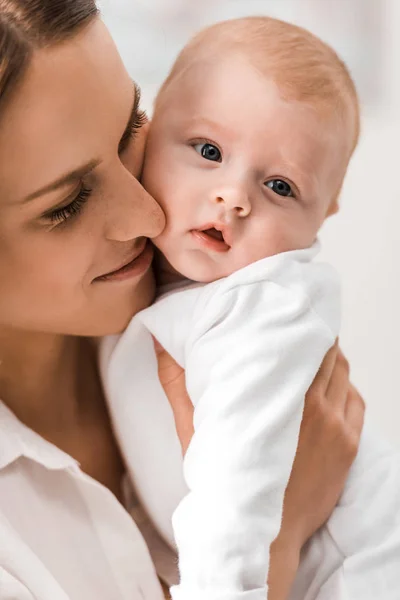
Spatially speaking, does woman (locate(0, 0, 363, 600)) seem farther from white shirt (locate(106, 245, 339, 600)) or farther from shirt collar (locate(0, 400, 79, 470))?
white shirt (locate(106, 245, 339, 600))

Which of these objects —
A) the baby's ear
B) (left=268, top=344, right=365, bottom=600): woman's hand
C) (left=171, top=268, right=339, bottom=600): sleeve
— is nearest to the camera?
(left=171, top=268, right=339, bottom=600): sleeve

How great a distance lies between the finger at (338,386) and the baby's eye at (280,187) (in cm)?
32

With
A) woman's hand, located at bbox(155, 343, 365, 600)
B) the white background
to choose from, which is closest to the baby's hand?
woman's hand, located at bbox(155, 343, 365, 600)

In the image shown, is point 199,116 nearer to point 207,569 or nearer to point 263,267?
point 263,267

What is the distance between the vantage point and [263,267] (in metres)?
1.15

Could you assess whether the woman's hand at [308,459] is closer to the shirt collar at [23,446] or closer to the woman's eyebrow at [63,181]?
the shirt collar at [23,446]

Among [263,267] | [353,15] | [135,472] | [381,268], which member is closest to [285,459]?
[263,267]

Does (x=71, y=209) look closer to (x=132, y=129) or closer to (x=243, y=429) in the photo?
(x=132, y=129)

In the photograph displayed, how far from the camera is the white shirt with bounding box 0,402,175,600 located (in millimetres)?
1206

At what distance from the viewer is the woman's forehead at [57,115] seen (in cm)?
103

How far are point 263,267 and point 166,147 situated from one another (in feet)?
0.71

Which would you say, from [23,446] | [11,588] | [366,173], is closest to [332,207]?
[23,446]

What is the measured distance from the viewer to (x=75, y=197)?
112cm

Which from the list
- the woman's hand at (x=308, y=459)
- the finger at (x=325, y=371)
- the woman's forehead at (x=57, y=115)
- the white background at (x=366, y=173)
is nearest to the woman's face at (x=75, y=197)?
the woman's forehead at (x=57, y=115)
